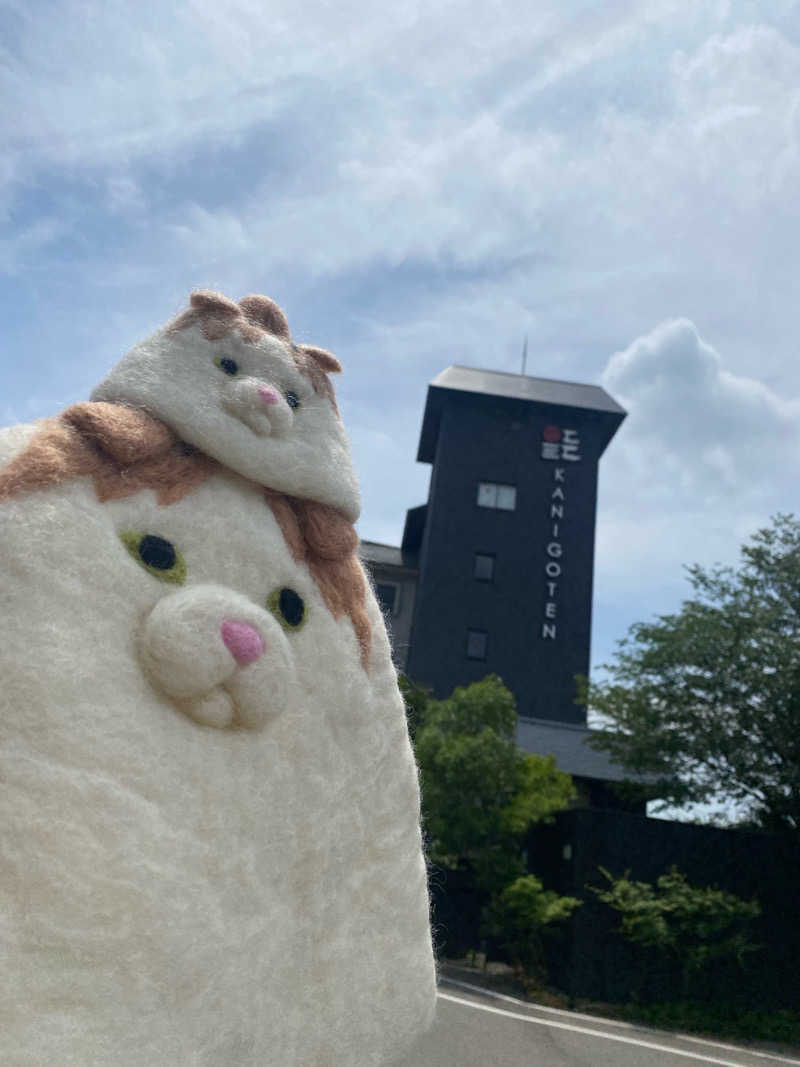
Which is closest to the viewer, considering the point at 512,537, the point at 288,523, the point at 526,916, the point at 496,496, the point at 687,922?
the point at 288,523

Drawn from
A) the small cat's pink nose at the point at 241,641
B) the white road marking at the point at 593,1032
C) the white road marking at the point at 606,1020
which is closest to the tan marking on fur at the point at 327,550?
the small cat's pink nose at the point at 241,641

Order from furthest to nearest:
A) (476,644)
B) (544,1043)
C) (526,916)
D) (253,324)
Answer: (476,644), (526,916), (544,1043), (253,324)

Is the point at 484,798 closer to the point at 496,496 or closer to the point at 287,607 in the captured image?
the point at 287,607

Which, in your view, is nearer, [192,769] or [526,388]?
[192,769]

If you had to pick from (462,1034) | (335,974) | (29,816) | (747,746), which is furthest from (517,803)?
(29,816)

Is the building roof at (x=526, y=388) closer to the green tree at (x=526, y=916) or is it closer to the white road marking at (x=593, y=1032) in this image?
the green tree at (x=526, y=916)

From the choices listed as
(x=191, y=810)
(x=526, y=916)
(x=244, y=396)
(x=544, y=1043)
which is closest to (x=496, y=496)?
(x=526, y=916)

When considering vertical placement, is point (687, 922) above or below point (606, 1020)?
above
